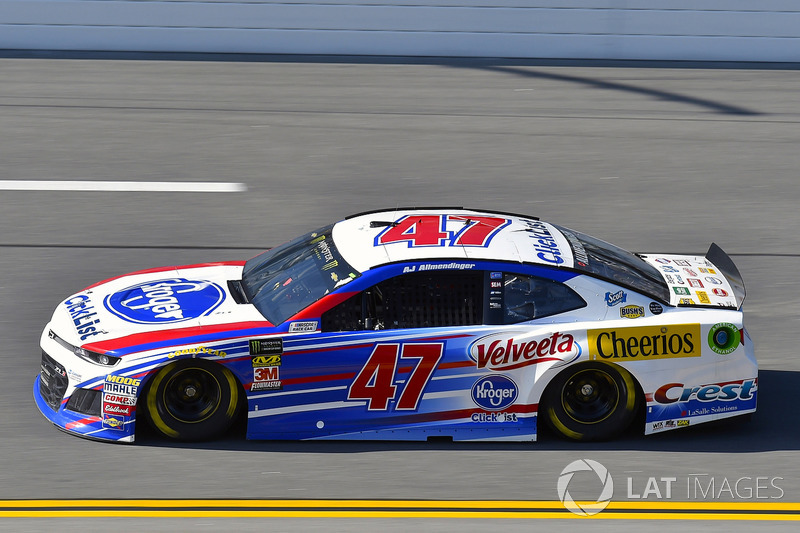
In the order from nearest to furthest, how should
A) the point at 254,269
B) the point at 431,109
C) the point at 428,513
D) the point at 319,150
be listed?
the point at 428,513, the point at 254,269, the point at 319,150, the point at 431,109

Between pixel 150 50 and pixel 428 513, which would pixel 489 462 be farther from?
pixel 150 50

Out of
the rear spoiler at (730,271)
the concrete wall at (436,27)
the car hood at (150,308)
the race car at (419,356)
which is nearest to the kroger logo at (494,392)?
the race car at (419,356)

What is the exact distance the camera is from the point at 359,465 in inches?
248

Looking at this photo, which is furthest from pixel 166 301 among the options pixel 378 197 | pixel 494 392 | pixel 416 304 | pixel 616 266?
pixel 378 197

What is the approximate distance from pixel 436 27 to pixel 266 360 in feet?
39.5

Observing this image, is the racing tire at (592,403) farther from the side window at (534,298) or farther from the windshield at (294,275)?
the windshield at (294,275)

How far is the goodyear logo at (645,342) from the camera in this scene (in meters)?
6.43

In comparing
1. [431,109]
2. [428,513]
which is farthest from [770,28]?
[428,513]

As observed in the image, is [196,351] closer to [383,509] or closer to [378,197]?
[383,509]

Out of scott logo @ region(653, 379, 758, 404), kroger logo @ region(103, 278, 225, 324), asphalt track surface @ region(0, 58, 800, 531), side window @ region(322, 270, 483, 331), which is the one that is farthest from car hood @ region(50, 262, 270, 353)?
scott logo @ region(653, 379, 758, 404)

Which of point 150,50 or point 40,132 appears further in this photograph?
point 150,50

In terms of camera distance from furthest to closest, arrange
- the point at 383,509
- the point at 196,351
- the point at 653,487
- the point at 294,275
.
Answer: the point at 294,275 → the point at 196,351 → the point at 653,487 → the point at 383,509

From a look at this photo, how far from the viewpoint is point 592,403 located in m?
6.59

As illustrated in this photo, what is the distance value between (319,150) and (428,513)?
7.62 m
